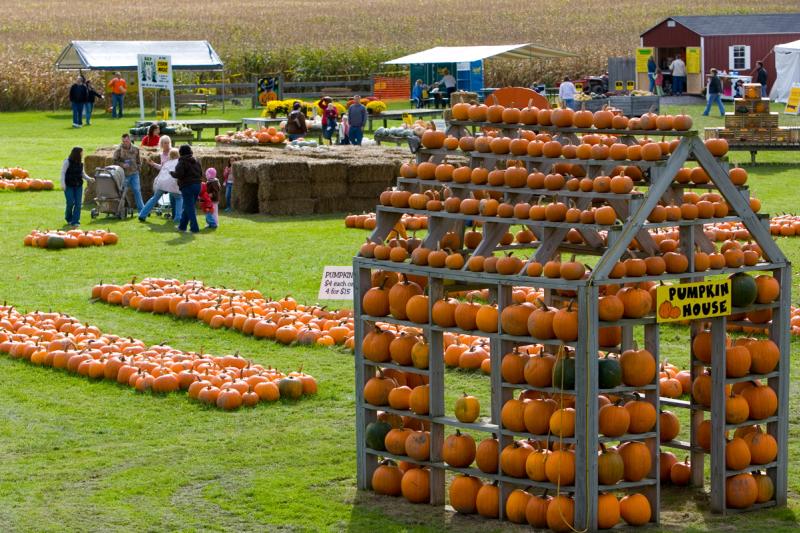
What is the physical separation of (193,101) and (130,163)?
3081 centimetres

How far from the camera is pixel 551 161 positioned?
11477 millimetres

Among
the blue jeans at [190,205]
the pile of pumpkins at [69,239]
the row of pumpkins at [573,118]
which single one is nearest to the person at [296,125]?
the blue jeans at [190,205]

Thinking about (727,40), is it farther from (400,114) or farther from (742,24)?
(400,114)

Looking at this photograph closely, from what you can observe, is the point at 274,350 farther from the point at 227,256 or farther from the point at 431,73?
the point at 431,73

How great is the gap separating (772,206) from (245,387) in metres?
17.7

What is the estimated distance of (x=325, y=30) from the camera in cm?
9044

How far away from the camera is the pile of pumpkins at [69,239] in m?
26.8

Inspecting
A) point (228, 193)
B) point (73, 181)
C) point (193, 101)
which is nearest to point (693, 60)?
point (193, 101)

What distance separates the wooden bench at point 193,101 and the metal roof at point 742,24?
19.9 m

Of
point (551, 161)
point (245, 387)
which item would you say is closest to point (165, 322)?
point (245, 387)

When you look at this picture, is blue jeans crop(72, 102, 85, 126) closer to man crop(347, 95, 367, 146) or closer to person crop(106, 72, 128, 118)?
person crop(106, 72, 128, 118)

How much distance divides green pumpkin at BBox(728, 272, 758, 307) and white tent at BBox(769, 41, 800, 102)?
4854 centimetres

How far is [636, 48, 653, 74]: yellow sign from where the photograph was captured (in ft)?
213

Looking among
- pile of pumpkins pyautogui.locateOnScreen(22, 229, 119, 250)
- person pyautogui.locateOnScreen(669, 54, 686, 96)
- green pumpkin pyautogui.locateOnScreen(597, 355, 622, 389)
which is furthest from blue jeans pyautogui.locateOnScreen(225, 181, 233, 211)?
person pyautogui.locateOnScreen(669, 54, 686, 96)
